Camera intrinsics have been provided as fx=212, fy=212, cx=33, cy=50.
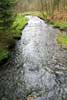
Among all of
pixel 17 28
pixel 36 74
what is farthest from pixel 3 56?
pixel 17 28

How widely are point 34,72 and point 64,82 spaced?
3.94 metres

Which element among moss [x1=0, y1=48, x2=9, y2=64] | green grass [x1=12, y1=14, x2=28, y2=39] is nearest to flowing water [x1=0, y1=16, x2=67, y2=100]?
moss [x1=0, y1=48, x2=9, y2=64]

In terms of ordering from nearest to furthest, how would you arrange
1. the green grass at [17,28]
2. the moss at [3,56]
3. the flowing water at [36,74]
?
the flowing water at [36,74] < the moss at [3,56] < the green grass at [17,28]

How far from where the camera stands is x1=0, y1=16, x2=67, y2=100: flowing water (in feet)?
54.9

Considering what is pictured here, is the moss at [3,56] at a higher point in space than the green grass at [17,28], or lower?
higher

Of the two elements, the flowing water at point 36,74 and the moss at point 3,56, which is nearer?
the flowing water at point 36,74

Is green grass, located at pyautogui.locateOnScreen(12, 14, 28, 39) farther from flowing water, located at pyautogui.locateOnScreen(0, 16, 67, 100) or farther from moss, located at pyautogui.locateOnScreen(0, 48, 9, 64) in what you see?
moss, located at pyautogui.locateOnScreen(0, 48, 9, 64)

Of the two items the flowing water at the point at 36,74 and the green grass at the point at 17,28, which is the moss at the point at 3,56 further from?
the green grass at the point at 17,28

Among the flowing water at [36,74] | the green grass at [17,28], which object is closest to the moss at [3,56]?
the flowing water at [36,74]

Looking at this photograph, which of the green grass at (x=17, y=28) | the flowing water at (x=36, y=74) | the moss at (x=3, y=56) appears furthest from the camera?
the green grass at (x=17, y=28)

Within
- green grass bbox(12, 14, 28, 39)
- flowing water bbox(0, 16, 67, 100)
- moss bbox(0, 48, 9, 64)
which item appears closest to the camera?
flowing water bbox(0, 16, 67, 100)

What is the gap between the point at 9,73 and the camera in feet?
70.8

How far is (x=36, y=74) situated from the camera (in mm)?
20891

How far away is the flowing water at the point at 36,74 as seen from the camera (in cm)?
1672
